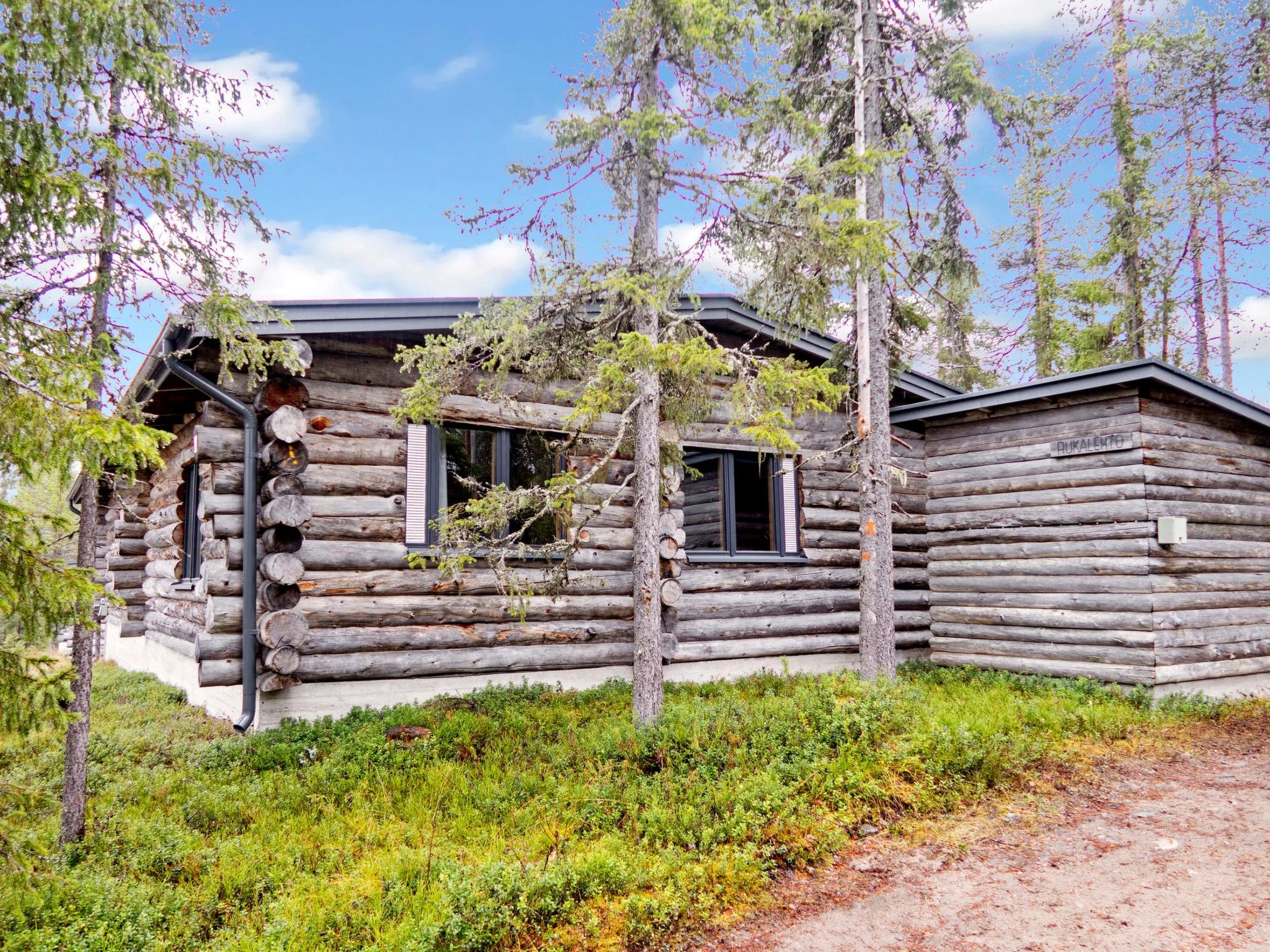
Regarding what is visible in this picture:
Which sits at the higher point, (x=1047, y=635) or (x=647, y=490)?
(x=647, y=490)

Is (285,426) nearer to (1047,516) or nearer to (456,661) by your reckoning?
(456,661)

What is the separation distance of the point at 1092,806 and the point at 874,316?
6.13 m

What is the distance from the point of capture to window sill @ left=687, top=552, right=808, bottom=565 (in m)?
11.0

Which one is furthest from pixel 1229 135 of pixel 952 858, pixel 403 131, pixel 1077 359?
pixel 403 131

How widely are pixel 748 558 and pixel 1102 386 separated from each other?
5015mm

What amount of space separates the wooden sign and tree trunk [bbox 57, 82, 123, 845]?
10669 mm

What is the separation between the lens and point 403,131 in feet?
138

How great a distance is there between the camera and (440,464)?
9.24 meters

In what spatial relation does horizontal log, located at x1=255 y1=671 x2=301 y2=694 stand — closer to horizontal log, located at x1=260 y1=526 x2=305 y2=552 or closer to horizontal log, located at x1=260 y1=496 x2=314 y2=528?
horizontal log, located at x1=260 y1=526 x2=305 y2=552

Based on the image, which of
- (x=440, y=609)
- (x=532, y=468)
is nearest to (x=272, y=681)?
(x=440, y=609)

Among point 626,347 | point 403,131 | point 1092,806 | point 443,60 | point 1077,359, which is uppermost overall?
point 443,60

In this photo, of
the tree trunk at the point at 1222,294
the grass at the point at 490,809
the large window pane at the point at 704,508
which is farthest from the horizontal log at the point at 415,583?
the tree trunk at the point at 1222,294

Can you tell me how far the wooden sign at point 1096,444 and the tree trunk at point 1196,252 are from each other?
10.6 meters

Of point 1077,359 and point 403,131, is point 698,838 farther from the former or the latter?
point 403,131
